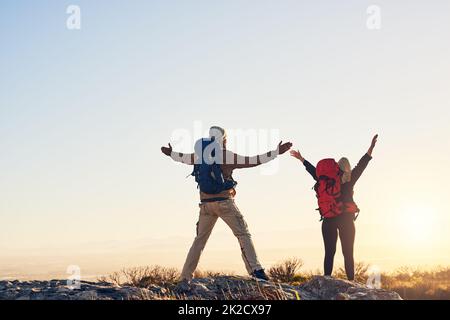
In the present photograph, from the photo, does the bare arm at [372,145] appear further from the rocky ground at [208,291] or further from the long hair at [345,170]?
the rocky ground at [208,291]

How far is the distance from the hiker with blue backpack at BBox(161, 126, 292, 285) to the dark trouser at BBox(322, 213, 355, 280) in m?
1.57

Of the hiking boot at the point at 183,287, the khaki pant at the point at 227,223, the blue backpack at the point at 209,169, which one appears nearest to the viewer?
the hiking boot at the point at 183,287

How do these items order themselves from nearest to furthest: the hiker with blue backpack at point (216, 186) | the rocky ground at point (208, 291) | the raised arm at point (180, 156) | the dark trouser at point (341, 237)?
the rocky ground at point (208, 291), the hiker with blue backpack at point (216, 186), the dark trouser at point (341, 237), the raised arm at point (180, 156)

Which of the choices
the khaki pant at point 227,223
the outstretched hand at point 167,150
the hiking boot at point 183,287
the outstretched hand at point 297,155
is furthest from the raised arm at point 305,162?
the hiking boot at point 183,287

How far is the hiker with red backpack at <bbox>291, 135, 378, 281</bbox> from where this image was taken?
11648 mm

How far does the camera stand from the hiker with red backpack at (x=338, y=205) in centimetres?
1165

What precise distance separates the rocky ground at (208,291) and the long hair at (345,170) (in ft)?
8.90

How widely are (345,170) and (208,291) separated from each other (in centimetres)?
417

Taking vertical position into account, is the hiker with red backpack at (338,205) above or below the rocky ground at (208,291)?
above

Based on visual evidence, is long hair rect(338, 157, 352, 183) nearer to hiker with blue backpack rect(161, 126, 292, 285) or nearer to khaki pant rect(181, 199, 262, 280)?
hiker with blue backpack rect(161, 126, 292, 285)

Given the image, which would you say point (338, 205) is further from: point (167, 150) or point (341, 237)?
point (167, 150)
